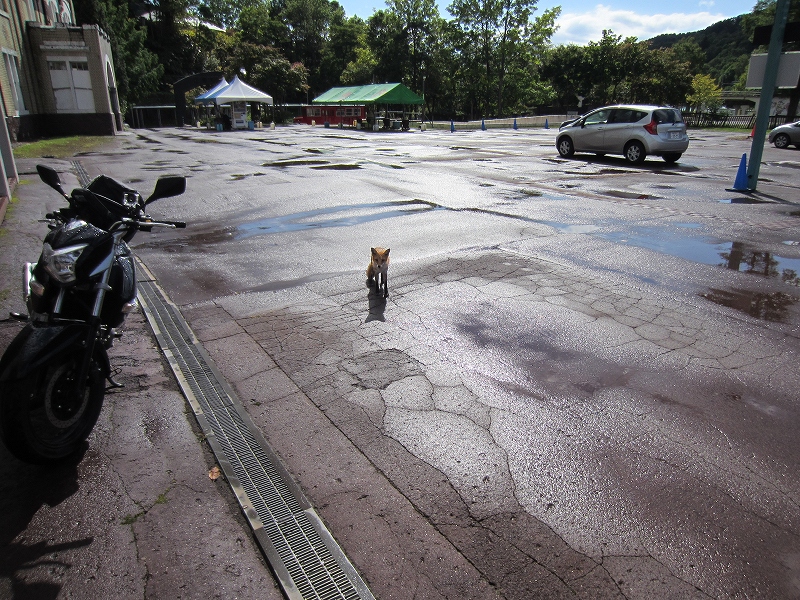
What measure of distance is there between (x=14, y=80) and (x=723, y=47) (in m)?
164

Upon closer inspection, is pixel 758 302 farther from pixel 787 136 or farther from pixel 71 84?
pixel 71 84

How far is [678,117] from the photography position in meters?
17.9

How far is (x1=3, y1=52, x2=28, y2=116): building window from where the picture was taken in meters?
24.2

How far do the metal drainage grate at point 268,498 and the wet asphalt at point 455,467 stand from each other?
0.08 m

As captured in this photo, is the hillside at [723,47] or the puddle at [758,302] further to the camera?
the hillside at [723,47]

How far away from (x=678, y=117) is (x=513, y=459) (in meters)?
18.0

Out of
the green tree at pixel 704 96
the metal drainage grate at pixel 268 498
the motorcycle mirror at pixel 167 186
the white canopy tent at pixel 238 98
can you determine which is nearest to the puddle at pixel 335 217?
the metal drainage grate at pixel 268 498

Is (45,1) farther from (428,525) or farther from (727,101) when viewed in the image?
(727,101)

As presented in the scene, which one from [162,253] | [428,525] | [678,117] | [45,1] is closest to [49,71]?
[45,1]

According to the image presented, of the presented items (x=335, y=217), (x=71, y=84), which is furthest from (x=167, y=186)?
(x=71, y=84)

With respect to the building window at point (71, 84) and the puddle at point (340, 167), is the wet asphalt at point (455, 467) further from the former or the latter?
the building window at point (71, 84)

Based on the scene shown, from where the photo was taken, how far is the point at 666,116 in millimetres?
17703

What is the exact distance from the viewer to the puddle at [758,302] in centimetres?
570

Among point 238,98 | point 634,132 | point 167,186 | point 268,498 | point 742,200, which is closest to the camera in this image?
point 268,498
